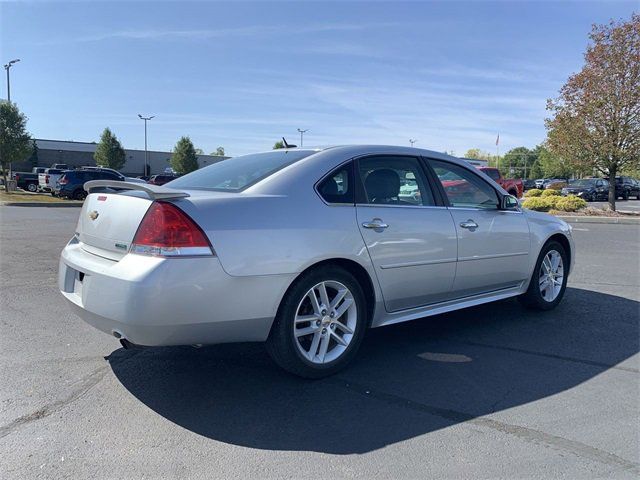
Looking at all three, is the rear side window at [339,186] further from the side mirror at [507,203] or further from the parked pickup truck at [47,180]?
the parked pickup truck at [47,180]

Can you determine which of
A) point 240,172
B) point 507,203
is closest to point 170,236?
point 240,172

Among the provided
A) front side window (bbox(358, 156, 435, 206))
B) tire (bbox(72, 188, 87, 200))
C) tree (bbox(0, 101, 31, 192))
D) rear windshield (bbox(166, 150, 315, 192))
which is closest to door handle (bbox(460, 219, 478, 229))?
front side window (bbox(358, 156, 435, 206))

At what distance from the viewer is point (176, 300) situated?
297cm

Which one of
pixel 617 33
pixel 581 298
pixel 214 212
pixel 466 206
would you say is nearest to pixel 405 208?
pixel 466 206

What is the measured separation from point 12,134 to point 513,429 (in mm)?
34362

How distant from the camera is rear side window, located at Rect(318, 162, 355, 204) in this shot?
3.71 m

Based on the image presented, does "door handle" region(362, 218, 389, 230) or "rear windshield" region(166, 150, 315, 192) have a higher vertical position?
"rear windshield" region(166, 150, 315, 192)

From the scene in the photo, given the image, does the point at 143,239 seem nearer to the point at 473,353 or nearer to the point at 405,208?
the point at 405,208

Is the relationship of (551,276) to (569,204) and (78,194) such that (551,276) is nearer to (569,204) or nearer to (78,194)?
(569,204)

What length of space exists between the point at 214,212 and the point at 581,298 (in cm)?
486

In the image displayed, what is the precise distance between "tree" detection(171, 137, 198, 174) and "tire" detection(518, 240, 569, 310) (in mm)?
64246

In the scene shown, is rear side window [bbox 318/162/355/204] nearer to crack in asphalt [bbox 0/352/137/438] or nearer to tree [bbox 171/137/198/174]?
crack in asphalt [bbox 0/352/137/438]

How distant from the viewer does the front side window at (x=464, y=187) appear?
15.1 ft

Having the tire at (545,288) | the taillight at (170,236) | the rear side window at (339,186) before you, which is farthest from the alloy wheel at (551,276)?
the taillight at (170,236)
